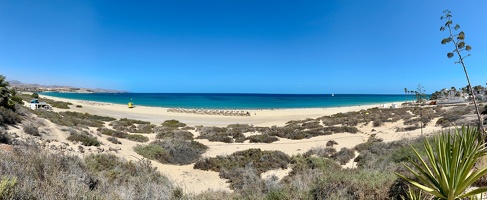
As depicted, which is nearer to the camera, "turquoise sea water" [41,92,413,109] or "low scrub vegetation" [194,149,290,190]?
"low scrub vegetation" [194,149,290,190]

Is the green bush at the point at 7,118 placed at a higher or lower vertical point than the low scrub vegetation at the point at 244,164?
higher

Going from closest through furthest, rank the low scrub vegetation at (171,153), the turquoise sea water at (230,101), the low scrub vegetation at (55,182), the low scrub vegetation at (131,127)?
the low scrub vegetation at (55,182)
the low scrub vegetation at (171,153)
the low scrub vegetation at (131,127)
the turquoise sea water at (230,101)

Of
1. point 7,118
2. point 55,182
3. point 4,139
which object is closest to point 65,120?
point 7,118

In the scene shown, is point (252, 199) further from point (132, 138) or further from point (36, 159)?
point (132, 138)

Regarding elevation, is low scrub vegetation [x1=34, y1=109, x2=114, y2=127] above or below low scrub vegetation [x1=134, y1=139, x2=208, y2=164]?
above

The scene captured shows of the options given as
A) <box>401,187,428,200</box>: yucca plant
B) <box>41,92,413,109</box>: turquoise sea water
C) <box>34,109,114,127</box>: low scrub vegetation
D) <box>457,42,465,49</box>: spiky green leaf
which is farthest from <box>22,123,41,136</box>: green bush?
<box>41,92,413,109</box>: turquoise sea water

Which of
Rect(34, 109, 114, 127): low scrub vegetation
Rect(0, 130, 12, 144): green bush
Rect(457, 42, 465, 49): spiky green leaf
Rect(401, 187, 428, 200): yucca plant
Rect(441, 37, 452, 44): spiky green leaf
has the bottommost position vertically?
Rect(34, 109, 114, 127): low scrub vegetation

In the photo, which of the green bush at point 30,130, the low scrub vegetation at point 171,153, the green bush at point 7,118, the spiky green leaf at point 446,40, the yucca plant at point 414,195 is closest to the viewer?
the yucca plant at point 414,195

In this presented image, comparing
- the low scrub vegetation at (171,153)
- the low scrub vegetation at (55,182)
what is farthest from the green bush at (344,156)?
the low scrub vegetation at (55,182)

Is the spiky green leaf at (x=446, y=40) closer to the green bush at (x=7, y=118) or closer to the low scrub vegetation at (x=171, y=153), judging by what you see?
the low scrub vegetation at (x=171, y=153)

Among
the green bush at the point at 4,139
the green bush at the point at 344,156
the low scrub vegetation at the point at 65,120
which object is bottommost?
the green bush at the point at 344,156

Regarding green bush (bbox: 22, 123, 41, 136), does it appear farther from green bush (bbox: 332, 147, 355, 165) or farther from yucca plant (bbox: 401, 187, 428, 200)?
yucca plant (bbox: 401, 187, 428, 200)

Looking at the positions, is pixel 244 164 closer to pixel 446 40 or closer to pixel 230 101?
pixel 446 40

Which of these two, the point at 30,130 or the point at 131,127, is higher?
the point at 30,130
